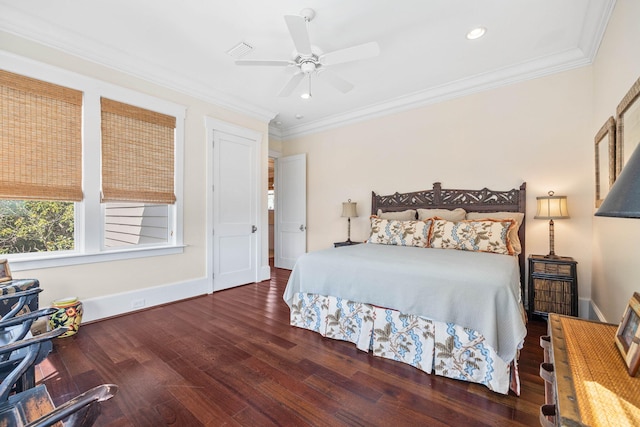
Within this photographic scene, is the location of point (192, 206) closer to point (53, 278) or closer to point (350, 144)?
point (53, 278)

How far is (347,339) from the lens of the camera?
2.53 m

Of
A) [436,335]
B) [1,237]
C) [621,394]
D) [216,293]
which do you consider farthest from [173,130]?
[621,394]

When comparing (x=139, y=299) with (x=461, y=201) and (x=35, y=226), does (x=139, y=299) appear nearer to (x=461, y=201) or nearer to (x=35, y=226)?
(x=35, y=226)

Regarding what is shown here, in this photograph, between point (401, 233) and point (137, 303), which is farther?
point (401, 233)

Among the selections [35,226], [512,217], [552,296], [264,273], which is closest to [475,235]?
[512,217]

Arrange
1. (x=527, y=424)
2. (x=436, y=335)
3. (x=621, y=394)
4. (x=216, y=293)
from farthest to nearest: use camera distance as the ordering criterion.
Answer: (x=216, y=293), (x=436, y=335), (x=527, y=424), (x=621, y=394)

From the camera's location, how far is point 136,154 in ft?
10.7

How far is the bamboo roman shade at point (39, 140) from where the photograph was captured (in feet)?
8.10

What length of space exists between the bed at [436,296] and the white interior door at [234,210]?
1775mm

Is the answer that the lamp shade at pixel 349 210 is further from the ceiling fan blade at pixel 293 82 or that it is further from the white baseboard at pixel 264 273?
the ceiling fan blade at pixel 293 82

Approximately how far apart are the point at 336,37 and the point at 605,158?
272 centimetres

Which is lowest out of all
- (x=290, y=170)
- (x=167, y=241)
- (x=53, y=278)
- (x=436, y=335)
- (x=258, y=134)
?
(x=436, y=335)

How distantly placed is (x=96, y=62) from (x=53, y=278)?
225 cm

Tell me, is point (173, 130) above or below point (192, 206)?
above
